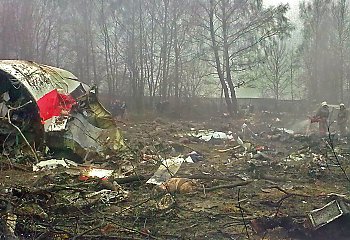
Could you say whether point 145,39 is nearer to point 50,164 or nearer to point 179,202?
point 50,164

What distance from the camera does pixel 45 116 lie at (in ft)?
25.4

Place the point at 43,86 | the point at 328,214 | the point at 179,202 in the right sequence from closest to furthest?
the point at 328,214 < the point at 179,202 < the point at 43,86

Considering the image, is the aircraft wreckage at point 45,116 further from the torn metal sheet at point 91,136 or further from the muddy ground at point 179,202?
the muddy ground at point 179,202

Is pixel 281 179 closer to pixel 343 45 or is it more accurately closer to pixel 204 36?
pixel 204 36

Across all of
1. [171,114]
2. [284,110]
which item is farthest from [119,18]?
[284,110]

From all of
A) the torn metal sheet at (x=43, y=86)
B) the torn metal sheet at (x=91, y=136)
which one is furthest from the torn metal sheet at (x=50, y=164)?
the torn metal sheet at (x=43, y=86)

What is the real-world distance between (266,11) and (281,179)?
1775 centimetres

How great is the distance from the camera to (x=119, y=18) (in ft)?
78.3

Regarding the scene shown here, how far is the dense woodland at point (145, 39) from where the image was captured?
2234cm

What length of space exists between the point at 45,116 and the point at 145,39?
55.1ft

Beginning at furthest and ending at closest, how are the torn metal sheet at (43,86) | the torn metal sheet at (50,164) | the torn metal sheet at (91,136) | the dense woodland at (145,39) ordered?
1. the dense woodland at (145,39)
2. the torn metal sheet at (91,136)
3. the torn metal sheet at (43,86)
4. the torn metal sheet at (50,164)

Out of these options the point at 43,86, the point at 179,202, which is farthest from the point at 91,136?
the point at 179,202

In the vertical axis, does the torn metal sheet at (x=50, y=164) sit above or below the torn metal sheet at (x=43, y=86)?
below

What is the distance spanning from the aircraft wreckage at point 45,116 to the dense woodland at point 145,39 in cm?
1428
